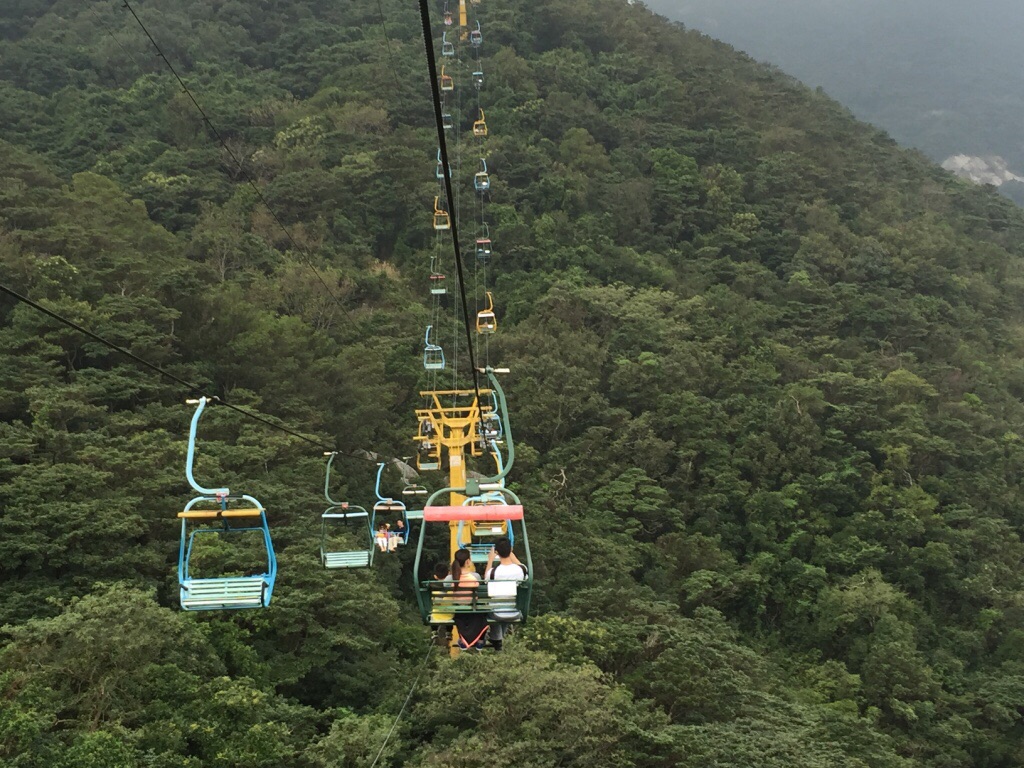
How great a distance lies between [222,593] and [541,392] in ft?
53.7

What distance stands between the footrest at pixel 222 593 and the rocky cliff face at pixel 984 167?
90519 mm

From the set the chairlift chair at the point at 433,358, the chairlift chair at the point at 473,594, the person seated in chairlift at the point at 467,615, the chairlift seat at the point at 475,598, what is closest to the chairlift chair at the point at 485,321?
the chairlift chair at the point at 433,358

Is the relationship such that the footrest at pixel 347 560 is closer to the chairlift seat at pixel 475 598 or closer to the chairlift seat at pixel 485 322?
the chairlift seat at pixel 475 598

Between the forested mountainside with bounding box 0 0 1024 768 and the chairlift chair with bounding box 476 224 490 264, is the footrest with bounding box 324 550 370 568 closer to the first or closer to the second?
the forested mountainside with bounding box 0 0 1024 768

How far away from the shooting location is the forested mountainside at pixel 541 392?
11.3 meters

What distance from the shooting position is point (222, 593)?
22.7 ft

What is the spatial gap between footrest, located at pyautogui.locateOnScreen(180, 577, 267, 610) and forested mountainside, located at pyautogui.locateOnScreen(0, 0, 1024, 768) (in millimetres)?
2555

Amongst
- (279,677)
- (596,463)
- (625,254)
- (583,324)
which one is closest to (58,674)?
(279,677)

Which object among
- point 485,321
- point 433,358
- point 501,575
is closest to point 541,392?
point 485,321

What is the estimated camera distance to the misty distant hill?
9231 centimetres

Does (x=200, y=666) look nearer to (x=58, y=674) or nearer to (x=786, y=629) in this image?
(x=58, y=674)

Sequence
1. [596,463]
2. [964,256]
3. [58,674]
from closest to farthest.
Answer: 1. [58,674]
2. [596,463]
3. [964,256]

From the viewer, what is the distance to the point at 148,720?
31.8ft

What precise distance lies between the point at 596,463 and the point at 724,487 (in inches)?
121
